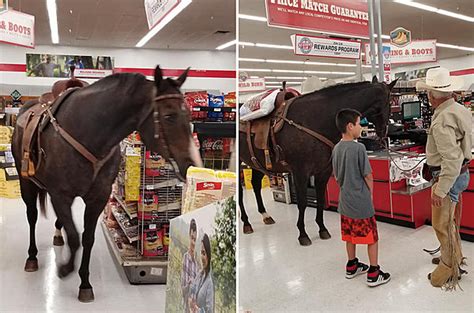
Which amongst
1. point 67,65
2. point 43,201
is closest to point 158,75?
point 67,65

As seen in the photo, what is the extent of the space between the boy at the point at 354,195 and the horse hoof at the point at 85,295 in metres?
1.47

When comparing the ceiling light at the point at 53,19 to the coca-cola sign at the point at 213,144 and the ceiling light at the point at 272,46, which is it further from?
the ceiling light at the point at 272,46

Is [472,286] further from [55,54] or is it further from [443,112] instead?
[55,54]

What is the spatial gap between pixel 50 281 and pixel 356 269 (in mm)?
1853

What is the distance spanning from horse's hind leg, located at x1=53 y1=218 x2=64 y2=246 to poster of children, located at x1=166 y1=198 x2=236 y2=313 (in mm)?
641

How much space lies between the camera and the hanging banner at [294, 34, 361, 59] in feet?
7.75

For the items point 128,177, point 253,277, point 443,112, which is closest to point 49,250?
point 128,177

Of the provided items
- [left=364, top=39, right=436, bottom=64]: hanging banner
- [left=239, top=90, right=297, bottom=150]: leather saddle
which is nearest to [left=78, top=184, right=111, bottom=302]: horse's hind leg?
[left=239, top=90, right=297, bottom=150]: leather saddle

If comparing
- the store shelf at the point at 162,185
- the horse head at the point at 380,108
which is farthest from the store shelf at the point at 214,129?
the horse head at the point at 380,108

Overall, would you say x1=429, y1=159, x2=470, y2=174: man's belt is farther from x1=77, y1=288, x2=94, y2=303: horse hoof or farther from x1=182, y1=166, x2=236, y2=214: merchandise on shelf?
x1=77, y1=288, x2=94, y2=303: horse hoof

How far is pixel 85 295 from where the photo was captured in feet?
6.66

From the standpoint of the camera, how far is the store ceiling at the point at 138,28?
1.71 metres

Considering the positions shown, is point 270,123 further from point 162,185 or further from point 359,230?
point 359,230

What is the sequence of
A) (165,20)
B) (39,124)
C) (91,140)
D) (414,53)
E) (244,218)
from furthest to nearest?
1. (414,53)
2. (244,218)
3. (39,124)
4. (91,140)
5. (165,20)
